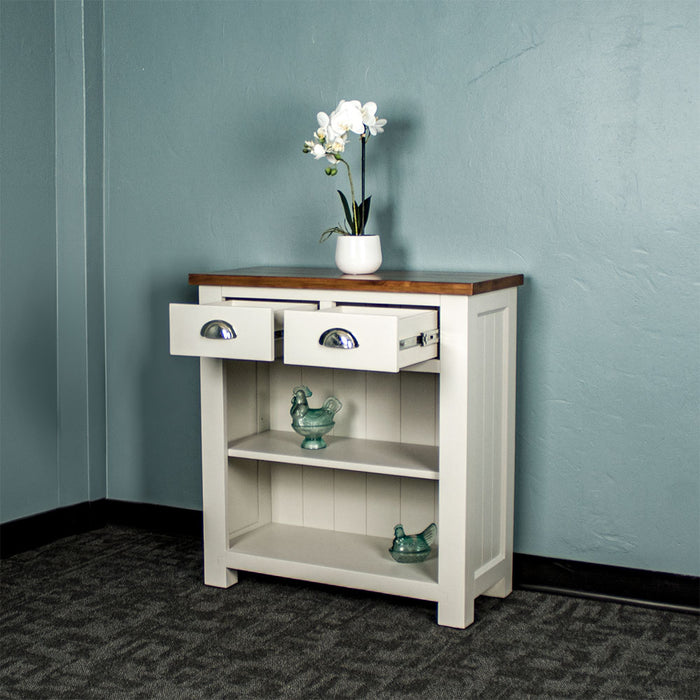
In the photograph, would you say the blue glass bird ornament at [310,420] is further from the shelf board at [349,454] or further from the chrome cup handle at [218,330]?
the chrome cup handle at [218,330]

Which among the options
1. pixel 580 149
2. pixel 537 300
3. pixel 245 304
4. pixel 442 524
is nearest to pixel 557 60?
pixel 580 149

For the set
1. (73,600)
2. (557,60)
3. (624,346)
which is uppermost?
(557,60)

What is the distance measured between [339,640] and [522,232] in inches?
45.0

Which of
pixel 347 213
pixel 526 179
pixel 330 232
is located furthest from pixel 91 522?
pixel 526 179

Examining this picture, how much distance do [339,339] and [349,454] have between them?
1.48 ft

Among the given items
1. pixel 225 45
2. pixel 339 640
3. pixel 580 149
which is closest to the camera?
pixel 339 640

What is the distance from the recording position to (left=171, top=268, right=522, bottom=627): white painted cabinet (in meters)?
2.31

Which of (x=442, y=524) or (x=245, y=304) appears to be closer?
(x=442, y=524)

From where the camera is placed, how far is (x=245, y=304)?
2.54 m

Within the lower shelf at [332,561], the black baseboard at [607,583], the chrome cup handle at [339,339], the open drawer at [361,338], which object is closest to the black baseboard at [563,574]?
the black baseboard at [607,583]

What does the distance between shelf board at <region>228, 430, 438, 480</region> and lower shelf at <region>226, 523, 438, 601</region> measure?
24cm

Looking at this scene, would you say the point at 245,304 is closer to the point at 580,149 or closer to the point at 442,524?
the point at 442,524

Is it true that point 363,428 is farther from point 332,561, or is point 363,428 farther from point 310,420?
point 332,561

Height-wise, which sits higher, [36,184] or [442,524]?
[36,184]
